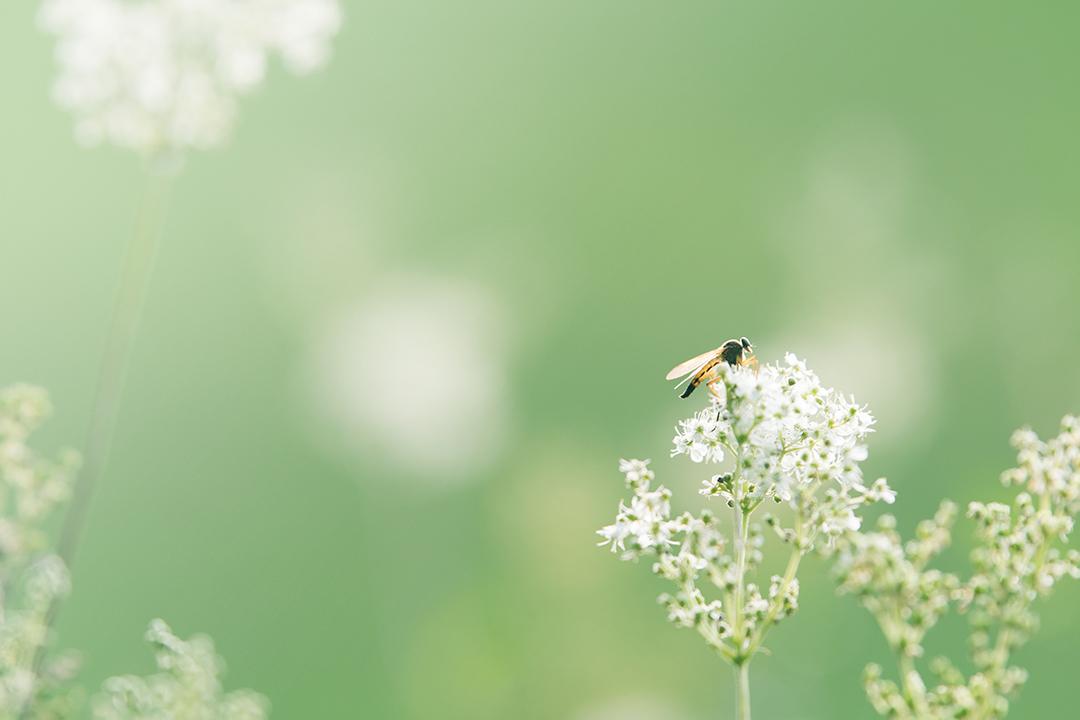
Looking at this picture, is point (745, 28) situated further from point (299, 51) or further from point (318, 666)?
point (299, 51)

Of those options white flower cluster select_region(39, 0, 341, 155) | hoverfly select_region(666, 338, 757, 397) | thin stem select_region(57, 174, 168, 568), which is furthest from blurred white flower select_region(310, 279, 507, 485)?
hoverfly select_region(666, 338, 757, 397)

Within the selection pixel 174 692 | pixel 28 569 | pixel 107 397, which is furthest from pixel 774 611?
pixel 107 397

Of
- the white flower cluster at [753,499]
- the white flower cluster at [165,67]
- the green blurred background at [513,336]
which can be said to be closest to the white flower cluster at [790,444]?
the white flower cluster at [753,499]

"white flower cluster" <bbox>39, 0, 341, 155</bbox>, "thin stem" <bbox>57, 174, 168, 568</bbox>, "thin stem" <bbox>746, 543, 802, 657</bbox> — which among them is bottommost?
"thin stem" <bbox>746, 543, 802, 657</bbox>

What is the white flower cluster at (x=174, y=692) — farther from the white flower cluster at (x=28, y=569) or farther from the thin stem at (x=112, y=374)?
the thin stem at (x=112, y=374)

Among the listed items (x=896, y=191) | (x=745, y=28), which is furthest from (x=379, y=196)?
(x=896, y=191)

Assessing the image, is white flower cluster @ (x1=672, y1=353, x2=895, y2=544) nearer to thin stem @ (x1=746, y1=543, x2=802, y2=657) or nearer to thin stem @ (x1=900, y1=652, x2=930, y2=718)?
thin stem @ (x1=746, y1=543, x2=802, y2=657)
